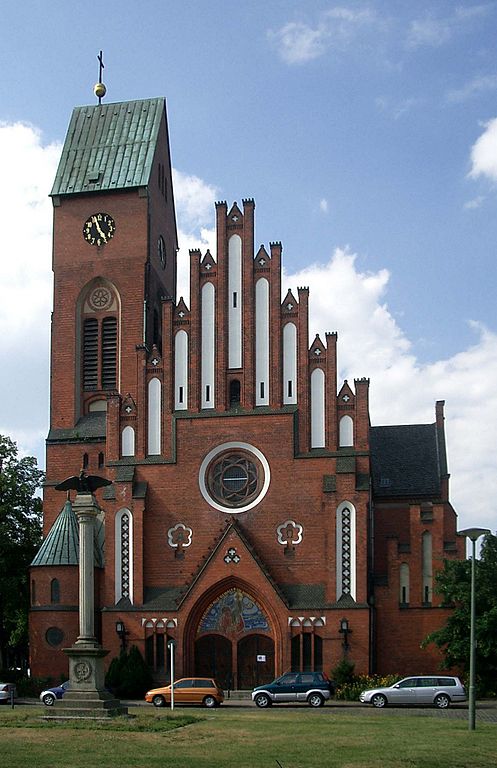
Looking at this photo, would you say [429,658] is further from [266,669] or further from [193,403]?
[193,403]

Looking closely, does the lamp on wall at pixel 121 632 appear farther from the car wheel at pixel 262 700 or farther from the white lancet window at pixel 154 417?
the car wheel at pixel 262 700

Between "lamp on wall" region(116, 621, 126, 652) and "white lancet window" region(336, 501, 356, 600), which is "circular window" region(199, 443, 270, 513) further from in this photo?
"lamp on wall" region(116, 621, 126, 652)

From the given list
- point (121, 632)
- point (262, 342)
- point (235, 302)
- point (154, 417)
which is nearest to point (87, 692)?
point (121, 632)

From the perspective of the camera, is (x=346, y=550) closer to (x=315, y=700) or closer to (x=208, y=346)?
(x=315, y=700)

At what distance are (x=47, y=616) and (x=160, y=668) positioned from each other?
589cm

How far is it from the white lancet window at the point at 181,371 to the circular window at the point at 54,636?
11.9m

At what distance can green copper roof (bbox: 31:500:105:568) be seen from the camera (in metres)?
56.2

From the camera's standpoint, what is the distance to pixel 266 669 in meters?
53.9

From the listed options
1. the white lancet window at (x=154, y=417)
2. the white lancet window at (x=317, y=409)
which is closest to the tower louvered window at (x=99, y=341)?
the white lancet window at (x=154, y=417)

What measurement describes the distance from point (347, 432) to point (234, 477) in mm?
5795

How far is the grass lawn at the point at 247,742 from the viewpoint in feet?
80.7

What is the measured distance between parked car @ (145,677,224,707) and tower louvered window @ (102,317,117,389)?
1982 cm

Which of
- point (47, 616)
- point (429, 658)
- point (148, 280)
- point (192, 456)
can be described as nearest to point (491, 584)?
point (429, 658)

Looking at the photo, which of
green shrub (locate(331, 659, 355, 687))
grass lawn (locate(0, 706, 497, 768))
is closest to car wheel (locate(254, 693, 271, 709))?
green shrub (locate(331, 659, 355, 687))
